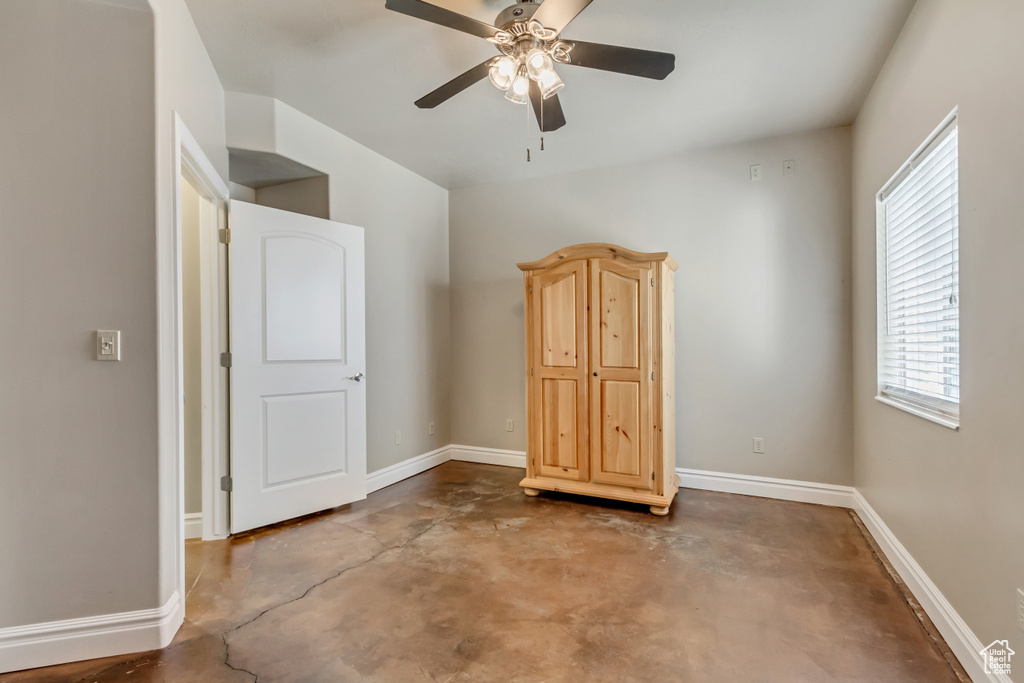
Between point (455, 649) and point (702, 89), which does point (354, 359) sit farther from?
point (702, 89)

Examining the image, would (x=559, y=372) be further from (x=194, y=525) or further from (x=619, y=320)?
(x=194, y=525)

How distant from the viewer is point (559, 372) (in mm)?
3344

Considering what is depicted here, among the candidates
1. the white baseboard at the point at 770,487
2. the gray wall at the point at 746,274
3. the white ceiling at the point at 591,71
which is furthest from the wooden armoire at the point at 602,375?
the white ceiling at the point at 591,71

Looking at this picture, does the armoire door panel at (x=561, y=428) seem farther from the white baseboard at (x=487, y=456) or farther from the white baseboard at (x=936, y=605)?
the white baseboard at (x=936, y=605)

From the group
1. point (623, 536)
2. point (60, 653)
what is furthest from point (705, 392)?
point (60, 653)

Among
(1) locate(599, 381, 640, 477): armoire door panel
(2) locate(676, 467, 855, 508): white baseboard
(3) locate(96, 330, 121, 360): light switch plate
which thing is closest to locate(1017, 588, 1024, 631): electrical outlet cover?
(1) locate(599, 381, 640, 477): armoire door panel

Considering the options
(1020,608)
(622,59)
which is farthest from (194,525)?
(1020,608)

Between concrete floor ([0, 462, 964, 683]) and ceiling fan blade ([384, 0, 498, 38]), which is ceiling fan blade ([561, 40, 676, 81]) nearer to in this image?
ceiling fan blade ([384, 0, 498, 38])

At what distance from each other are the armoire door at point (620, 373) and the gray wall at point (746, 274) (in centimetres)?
70

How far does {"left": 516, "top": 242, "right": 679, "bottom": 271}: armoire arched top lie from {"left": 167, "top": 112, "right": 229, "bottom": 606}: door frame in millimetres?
1973

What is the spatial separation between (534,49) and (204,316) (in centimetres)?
228

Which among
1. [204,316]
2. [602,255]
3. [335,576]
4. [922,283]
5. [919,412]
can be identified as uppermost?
[602,255]

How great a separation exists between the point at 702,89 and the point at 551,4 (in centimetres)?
146

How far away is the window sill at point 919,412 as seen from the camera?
177 centimetres
